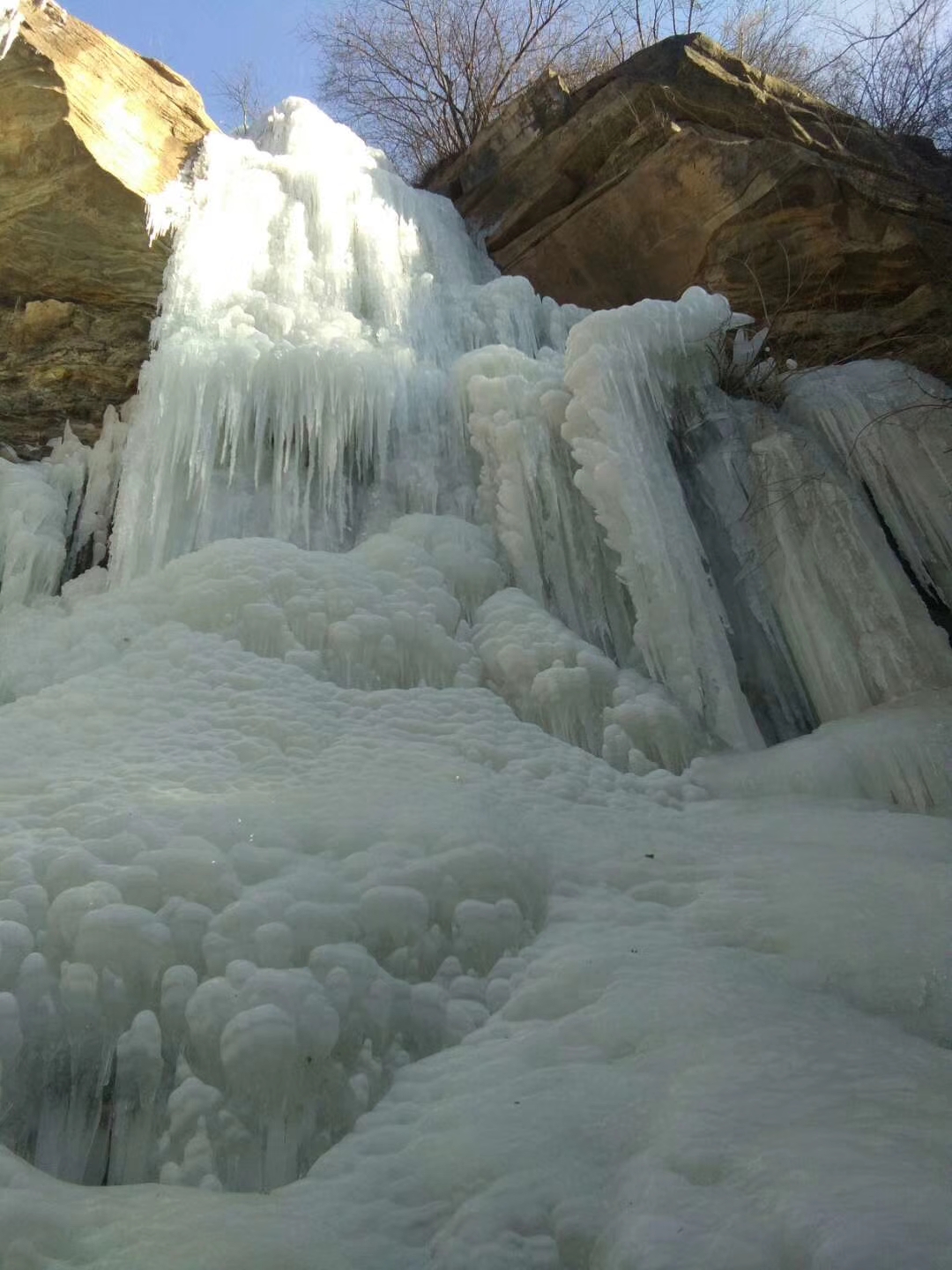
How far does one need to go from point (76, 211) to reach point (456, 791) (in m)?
4.26

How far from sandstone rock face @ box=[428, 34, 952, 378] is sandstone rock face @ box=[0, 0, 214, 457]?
8.97ft

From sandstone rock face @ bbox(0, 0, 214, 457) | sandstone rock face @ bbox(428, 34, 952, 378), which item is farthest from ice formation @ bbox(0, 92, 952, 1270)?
sandstone rock face @ bbox(428, 34, 952, 378)

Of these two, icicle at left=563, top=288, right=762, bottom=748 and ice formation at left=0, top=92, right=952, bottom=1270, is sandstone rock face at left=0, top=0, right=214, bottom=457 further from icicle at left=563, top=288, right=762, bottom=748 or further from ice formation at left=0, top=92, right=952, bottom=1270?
icicle at left=563, top=288, right=762, bottom=748

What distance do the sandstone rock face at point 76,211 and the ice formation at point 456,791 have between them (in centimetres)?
24

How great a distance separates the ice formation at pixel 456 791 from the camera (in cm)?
143

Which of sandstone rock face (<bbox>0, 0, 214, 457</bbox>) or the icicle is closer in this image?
the icicle

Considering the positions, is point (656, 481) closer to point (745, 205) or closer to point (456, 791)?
point (456, 791)

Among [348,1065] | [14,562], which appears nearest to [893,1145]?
[348,1065]

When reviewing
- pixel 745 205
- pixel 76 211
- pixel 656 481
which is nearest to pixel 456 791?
pixel 656 481

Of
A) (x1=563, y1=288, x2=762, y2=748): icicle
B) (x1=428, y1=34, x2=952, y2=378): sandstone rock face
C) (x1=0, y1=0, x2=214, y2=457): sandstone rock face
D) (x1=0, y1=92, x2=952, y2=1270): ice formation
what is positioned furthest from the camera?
(x1=428, y1=34, x2=952, y2=378): sandstone rock face

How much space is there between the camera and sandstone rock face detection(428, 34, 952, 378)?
6.04 m

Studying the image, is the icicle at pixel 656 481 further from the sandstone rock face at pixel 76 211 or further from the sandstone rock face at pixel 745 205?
the sandstone rock face at pixel 76 211

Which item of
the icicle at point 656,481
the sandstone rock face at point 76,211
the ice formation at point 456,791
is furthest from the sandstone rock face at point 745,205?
the sandstone rock face at point 76,211

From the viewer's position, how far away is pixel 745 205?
6.06 m
